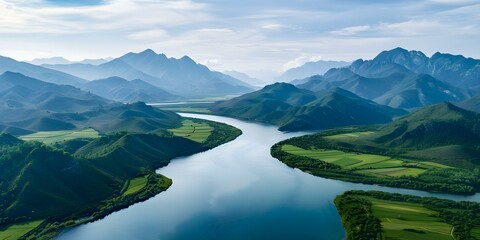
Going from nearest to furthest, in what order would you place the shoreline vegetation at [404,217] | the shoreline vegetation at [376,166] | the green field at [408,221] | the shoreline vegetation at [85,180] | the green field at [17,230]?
the green field at [408,221] < the shoreline vegetation at [404,217] < the green field at [17,230] < the shoreline vegetation at [85,180] < the shoreline vegetation at [376,166]

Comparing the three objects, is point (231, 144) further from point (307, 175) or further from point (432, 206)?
point (432, 206)

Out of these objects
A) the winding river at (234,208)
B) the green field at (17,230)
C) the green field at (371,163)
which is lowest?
the green field at (371,163)

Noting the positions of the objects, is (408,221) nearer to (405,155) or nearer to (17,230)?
(405,155)

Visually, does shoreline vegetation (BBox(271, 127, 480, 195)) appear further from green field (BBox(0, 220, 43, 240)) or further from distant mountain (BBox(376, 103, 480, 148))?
green field (BBox(0, 220, 43, 240))

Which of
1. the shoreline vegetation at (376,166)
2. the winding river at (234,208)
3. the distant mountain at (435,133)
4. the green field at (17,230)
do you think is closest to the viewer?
the green field at (17,230)

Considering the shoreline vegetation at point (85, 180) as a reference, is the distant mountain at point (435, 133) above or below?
below

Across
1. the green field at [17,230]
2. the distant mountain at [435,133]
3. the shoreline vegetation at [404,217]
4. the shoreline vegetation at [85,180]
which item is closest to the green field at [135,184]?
the shoreline vegetation at [85,180]

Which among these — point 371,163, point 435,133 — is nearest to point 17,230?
point 371,163

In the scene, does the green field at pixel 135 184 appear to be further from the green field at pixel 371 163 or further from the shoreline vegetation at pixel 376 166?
the green field at pixel 371 163

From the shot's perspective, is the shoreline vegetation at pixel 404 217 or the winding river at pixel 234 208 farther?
the winding river at pixel 234 208
